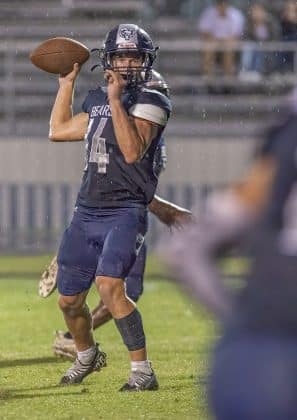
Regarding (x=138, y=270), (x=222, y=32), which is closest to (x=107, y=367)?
(x=138, y=270)

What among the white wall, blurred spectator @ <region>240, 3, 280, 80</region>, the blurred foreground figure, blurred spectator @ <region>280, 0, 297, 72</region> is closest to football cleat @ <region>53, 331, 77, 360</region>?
the blurred foreground figure

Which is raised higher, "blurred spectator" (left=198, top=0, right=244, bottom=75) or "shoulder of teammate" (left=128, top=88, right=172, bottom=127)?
"shoulder of teammate" (left=128, top=88, right=172, bottom=127)

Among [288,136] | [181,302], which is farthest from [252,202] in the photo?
[181,302]

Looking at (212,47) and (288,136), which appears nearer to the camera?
(288,136)

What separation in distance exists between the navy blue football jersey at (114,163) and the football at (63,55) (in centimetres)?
42

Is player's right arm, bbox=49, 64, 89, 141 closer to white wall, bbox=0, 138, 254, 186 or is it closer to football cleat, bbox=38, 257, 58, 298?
football cleat, bbox=38, 257, 58, 298

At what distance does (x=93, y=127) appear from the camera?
7.21 m

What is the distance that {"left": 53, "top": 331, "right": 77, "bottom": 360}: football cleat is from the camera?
28.1 feet

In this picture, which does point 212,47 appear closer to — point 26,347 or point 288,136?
point 26,347

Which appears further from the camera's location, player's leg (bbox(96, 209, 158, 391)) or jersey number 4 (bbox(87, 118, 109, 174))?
jersey number 4 (bbox(87, 118, 109, 174))

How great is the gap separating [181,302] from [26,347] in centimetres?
319

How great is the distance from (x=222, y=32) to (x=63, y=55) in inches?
448

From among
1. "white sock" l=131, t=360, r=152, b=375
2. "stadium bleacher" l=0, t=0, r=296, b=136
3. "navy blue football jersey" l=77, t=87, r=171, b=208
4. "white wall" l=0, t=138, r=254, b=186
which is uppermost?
"navy blue football jersey" l=77, t=87, r=171, b=208

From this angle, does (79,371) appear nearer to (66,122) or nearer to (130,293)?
(130,293)
